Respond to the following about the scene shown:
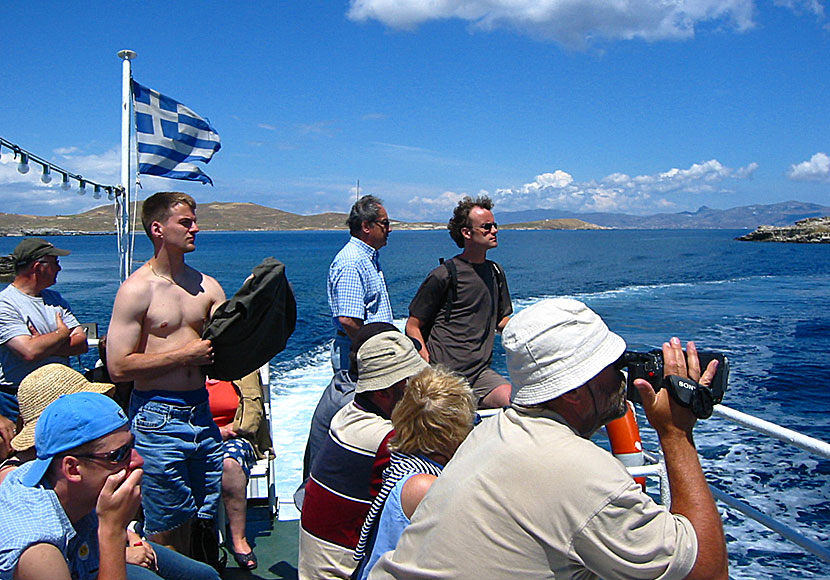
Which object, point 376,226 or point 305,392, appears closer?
point 376,226

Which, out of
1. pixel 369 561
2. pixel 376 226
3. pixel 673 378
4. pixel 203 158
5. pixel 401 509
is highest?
pixel 203 158

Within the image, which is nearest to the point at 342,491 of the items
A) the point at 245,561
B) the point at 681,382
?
the point at 681,382

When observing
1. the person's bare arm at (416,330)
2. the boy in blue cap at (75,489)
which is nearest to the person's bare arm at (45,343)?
the person's bare arm at (416,330)

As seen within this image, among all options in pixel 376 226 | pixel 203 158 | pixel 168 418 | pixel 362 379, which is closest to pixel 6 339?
pixel 168 418

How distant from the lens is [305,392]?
34.0ft

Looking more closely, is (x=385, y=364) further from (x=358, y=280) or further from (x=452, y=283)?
(x=452, y=283)

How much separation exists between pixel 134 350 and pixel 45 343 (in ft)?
4.79

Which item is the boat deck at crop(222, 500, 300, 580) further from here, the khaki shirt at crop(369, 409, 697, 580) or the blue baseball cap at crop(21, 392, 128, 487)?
the khaki shirt at crop(369, 409, 697, 580)

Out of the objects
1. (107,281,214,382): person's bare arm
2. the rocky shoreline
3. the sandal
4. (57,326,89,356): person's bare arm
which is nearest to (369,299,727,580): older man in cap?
(107,281,214,382): person's bare arm

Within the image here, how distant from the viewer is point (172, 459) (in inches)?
111

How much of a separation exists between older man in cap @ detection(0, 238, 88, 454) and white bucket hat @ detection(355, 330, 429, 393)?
231cm

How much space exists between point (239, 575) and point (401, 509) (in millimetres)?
1801

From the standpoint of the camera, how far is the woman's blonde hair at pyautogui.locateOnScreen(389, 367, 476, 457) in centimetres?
208

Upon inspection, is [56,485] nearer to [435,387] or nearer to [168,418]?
[168,418]
